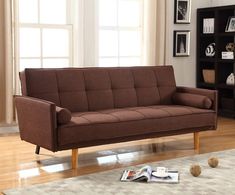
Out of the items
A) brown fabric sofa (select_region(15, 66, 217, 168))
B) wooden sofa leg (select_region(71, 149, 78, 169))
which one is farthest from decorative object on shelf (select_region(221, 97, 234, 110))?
wooden sofa leg (select_region(71, 149, 78, 169))

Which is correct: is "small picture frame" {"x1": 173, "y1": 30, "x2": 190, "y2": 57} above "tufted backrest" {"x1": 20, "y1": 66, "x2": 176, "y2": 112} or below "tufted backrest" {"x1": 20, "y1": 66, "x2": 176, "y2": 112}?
above

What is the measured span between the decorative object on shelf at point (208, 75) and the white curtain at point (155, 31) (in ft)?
2.59

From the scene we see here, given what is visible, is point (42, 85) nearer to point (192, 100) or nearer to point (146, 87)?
point (146, 87)

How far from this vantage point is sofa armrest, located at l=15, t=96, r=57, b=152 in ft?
12.0

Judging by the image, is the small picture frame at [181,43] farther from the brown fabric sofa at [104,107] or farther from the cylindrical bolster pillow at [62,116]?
the cylindrical bolster pillow at [62,116]

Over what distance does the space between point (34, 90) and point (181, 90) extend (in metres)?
1.72

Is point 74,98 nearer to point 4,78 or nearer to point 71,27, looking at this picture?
point 4,78

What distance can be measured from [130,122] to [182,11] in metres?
3.20

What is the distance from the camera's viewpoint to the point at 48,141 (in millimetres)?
3711

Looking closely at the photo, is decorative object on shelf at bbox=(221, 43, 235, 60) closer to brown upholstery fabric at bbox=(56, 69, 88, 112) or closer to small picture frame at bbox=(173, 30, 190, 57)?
small picture frame at bbox=(173, 30, 190, 57)

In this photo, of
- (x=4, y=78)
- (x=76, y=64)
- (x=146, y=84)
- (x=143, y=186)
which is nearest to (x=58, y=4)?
(x=76, y=64)

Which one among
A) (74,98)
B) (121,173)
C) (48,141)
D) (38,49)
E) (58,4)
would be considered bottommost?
(121,173)

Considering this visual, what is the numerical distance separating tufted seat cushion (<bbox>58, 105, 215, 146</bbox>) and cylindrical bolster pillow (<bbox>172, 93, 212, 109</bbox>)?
0.08 m

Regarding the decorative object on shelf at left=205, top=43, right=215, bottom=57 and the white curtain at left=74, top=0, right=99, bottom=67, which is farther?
the decorative object on shelf at left=205, top=43, right=215, bottom=57
